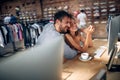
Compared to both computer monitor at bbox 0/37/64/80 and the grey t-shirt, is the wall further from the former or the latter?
computer monitor at bbox 0/37/64/80

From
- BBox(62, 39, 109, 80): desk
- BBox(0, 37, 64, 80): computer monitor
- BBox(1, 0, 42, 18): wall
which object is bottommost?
BBox(62, 39, 109, 80): desk

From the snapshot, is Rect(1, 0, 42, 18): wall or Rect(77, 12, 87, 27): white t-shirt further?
Rect(1, 0, 42, 18): wall

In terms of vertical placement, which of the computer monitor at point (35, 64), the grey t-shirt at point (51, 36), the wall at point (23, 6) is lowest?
the grey t-shirt at point (51, 36)

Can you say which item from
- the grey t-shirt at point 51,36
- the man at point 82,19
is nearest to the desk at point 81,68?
the grey t-shirt at point 51,36

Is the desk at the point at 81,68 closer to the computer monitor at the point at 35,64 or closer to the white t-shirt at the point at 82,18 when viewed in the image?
the computer monitor at the point at 35,64

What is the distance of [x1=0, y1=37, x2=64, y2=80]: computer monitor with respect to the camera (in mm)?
653

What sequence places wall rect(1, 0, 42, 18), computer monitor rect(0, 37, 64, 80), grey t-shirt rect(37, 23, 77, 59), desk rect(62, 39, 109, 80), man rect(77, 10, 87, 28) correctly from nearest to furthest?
computer monitor rect(0, 37, 64, 80) → desk rect(62, 39, 109, 80) → grey t-shirt rect(37, 23, 77, 59) → man rect(77, 10, 87, 28) → wall rect(1, 0, 42, 18)

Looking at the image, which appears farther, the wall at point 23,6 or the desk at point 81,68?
the wall at point 23,6

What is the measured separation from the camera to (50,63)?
33.9 inches

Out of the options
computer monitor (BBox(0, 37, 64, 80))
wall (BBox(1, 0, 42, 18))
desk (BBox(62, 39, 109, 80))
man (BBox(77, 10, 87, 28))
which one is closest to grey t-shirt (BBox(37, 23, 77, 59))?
desk (BBox(62, 39, 109, 80))

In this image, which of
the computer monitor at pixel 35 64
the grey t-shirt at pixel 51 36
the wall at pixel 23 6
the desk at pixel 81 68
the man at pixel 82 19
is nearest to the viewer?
the computer monitor at pixel 35 64

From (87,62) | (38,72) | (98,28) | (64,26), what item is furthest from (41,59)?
(98,28)

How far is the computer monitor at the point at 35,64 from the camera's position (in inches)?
25.7

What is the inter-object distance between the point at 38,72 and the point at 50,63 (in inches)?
4.0
